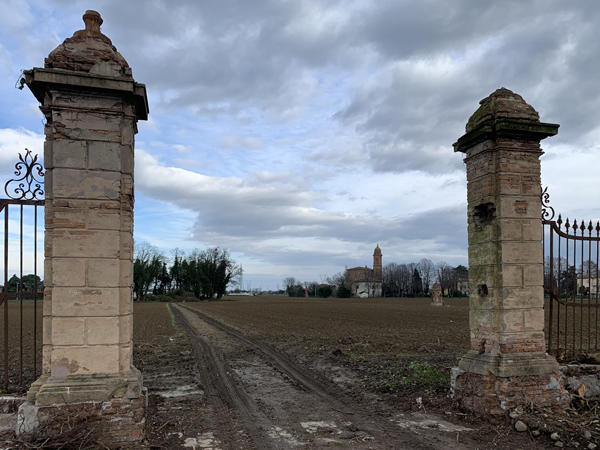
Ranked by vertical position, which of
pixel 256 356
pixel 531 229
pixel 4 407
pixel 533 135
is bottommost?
pixel 256 356

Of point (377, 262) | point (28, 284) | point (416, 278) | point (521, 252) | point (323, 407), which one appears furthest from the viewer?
point (377, 262)

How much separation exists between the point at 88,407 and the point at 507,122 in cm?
647

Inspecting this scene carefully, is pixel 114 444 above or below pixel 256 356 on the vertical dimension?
above

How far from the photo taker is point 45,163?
527 centimetres

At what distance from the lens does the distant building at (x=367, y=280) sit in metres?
101

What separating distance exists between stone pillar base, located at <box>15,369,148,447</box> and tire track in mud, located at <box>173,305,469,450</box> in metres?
1.57

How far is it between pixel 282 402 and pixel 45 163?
Result: 5105mm

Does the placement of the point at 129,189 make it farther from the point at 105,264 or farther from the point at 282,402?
the point at 282,402

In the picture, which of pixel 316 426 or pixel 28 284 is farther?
pixel 28 284

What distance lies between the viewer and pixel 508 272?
20.8ft

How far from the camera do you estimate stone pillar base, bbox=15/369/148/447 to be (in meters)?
4.89

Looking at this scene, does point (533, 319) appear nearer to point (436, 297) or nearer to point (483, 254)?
point (483, 254)

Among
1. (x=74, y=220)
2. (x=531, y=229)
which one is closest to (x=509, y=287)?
(x=531, y=229)

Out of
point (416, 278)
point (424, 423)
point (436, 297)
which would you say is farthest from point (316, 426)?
point (416, 278)
